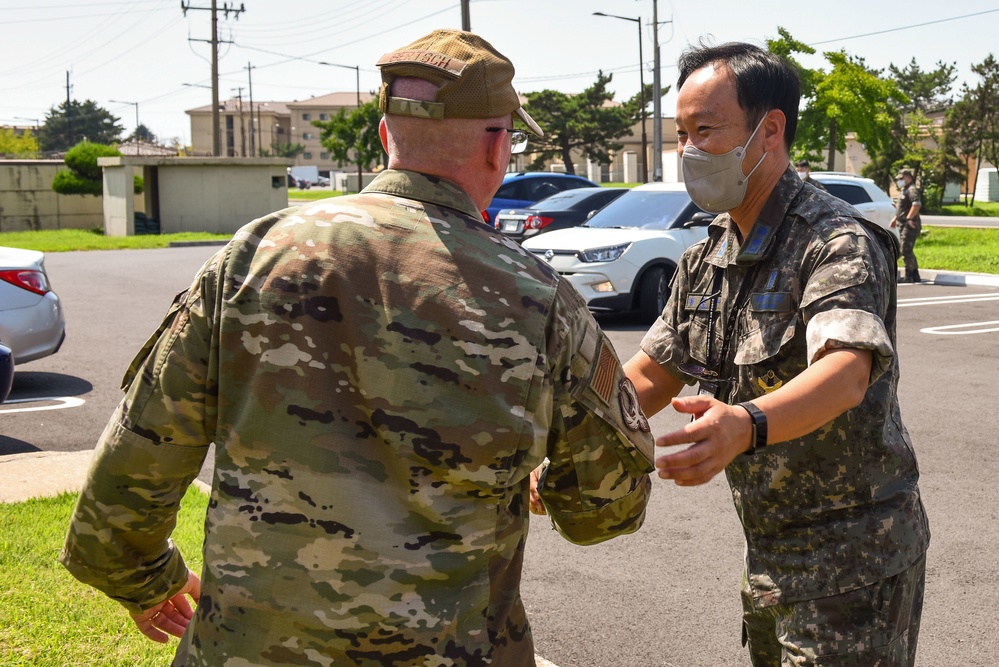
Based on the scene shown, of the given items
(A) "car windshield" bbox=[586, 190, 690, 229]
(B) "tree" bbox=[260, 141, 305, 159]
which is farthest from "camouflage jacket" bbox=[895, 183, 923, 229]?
(B) "tree" bbox=[260, 141, 305, 159]

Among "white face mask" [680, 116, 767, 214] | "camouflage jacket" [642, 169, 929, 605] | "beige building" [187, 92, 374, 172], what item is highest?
"beige building" [187, 92, 374, 172]

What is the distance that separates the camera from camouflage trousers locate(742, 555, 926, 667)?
2.24 meters

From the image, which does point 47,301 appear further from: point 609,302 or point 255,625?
point 255,625

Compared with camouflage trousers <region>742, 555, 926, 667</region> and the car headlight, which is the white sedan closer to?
the car headlight

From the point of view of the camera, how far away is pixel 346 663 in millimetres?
1641

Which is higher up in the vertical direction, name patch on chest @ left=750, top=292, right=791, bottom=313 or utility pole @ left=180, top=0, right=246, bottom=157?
utility pole @ left=180, top=0, right=246, bottom=157

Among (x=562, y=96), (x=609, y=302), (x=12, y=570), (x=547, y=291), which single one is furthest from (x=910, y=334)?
(x=562, y=96)

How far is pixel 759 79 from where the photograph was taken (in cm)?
244

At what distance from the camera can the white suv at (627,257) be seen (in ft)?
38.5

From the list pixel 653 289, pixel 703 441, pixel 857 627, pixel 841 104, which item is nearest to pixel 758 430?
pixel 703 441

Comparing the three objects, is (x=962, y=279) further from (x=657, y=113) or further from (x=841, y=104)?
(x=657, y=113)

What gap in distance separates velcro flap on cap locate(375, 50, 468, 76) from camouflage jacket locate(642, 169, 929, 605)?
95 centimetres

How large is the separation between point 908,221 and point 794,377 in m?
16.4

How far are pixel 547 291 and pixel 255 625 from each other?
2.35 feet
